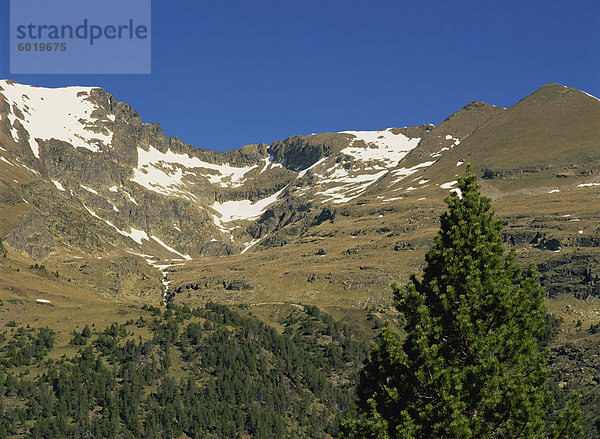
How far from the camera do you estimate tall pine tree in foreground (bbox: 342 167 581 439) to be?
21047mm

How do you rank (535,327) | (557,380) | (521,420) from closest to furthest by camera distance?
(521,420), (535,327), (557,380)

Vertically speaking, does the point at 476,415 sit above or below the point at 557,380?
above

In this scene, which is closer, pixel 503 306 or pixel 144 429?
pixel 503 306

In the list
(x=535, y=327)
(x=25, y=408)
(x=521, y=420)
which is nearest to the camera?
(x=521, y=420)

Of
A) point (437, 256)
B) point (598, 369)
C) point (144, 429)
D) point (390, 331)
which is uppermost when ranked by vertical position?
point (437, 256)

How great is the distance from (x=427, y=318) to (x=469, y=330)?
5.09 feet

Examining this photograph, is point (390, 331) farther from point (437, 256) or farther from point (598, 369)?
point (598, 369)

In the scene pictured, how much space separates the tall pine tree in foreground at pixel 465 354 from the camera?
829 inches

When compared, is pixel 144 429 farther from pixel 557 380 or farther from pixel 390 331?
pixel 390 331

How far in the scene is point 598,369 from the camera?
191 m

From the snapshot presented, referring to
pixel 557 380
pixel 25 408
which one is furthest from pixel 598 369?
pixel 25 408

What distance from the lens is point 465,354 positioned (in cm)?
2242

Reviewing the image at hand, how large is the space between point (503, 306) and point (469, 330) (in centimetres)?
170

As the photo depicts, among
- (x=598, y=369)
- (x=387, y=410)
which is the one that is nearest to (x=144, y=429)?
(x=598, y=369)
